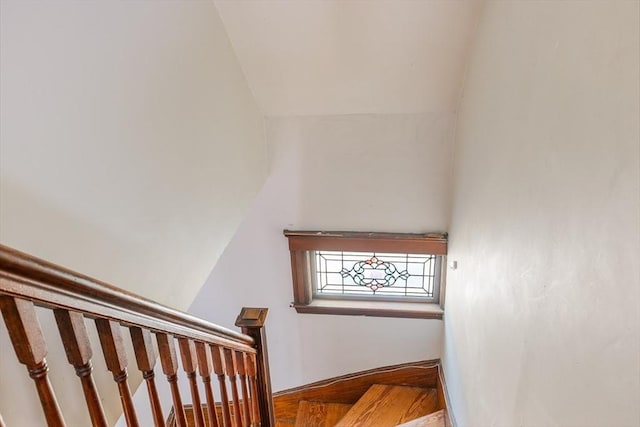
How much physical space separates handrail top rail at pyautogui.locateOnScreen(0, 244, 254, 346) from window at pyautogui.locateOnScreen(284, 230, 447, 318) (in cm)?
182

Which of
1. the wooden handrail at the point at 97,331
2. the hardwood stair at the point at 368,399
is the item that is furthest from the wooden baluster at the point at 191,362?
the hardwood stair at the point at 368,399

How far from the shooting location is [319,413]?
10.7 feet

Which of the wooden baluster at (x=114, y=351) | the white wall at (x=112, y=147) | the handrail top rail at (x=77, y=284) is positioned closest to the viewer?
the handrail top rail at (x=77, y=284)

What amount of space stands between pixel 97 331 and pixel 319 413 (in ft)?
9.11

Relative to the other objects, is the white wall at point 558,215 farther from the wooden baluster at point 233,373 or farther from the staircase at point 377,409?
the staircase at point 377,409

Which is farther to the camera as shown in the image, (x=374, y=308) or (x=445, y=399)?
(x=374, y=308)

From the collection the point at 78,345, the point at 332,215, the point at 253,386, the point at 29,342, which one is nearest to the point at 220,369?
the point at 253,386

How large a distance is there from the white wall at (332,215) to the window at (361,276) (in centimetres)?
8

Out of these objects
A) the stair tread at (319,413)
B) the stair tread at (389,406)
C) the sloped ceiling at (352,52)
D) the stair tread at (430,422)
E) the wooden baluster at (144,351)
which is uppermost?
the sloped ceiling at (352,52)

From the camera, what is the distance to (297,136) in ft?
8.78

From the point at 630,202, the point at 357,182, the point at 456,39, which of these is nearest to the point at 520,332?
the point at 630,202

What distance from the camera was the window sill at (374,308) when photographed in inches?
118

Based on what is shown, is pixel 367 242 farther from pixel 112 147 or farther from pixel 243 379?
pixel 112 147

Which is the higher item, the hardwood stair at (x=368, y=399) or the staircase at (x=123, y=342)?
the staircase at (x=123, y=342)
